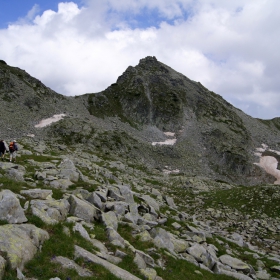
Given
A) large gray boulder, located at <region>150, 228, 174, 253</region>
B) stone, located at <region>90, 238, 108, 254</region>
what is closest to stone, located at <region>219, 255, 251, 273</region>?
large gray boulder, located at <region>150, 228, 174, 253</region>

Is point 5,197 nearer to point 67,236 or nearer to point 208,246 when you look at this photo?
point 67,236

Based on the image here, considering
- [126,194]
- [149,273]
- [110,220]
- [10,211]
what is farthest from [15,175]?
[149,273]

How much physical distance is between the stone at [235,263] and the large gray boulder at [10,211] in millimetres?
14305

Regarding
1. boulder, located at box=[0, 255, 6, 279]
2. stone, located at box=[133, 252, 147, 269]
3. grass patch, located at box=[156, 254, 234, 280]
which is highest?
boulder, located at box=[0, 255, 6, 279]

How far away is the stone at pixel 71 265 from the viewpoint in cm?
1050

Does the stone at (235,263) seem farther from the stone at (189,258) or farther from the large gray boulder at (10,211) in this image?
the large gray boulder at (10,211)

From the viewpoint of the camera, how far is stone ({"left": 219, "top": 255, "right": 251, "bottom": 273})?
18625 millimetres

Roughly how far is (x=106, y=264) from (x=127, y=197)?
11.9 metres

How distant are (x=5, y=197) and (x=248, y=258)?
1861 cm

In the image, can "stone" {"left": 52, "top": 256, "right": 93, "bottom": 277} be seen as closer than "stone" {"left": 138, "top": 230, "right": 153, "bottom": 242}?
Yes

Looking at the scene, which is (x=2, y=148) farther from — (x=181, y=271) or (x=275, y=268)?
(x=275, y=268)

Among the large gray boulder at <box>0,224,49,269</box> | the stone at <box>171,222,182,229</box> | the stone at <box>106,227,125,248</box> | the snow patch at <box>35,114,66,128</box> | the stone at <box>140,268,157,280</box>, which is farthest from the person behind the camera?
the snow patch at <box>35,114,66,128</box>

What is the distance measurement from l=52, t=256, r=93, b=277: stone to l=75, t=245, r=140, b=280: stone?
543mm

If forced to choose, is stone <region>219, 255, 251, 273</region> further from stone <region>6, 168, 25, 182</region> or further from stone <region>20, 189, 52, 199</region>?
stone <region>6, 168, 25, 182</region>
